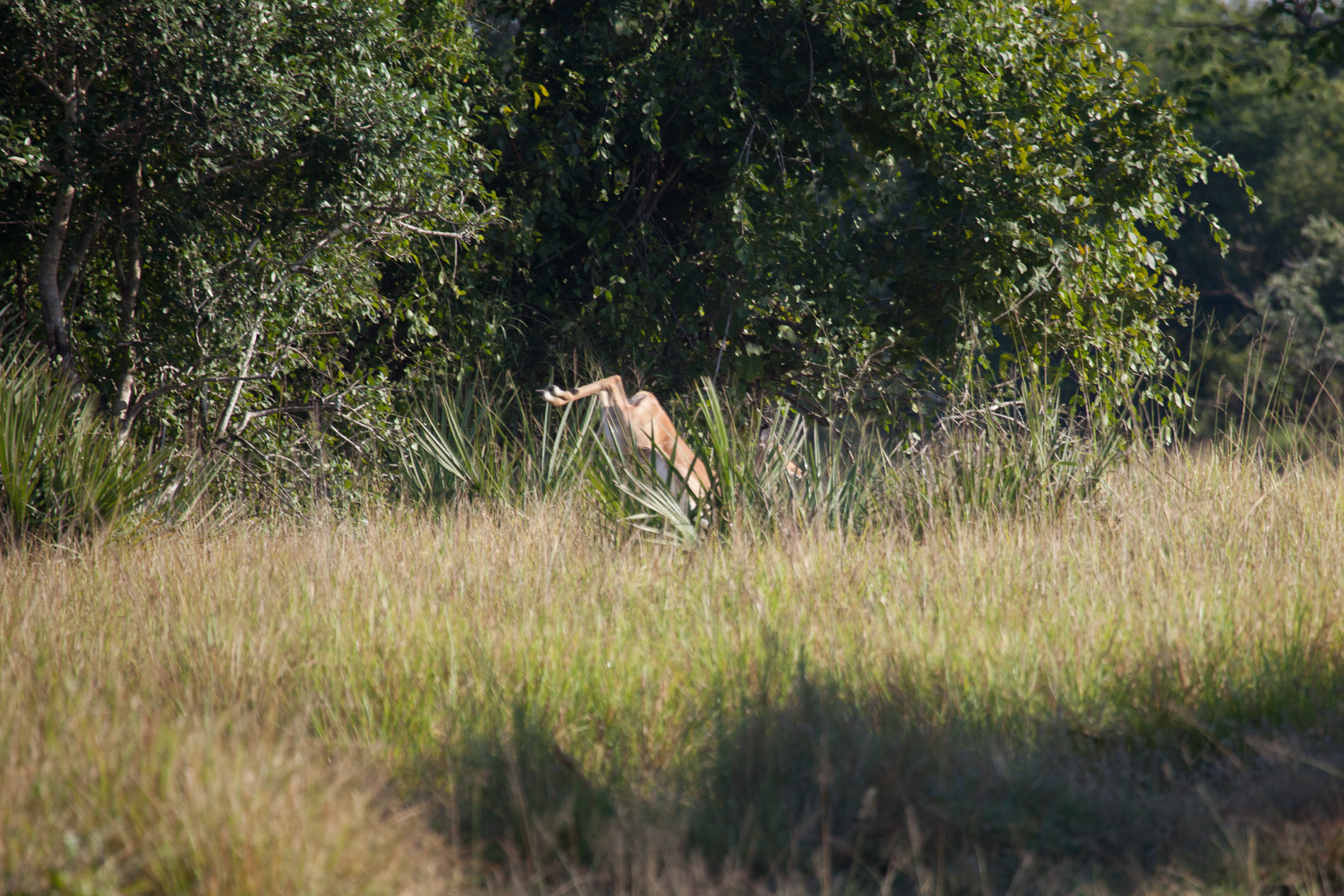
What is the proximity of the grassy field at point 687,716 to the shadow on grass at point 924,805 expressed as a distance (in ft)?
0.04

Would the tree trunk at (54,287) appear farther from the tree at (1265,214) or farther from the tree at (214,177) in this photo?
the tree at (1265,214)

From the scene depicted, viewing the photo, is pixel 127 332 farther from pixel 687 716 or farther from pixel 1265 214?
pixel 1265 214

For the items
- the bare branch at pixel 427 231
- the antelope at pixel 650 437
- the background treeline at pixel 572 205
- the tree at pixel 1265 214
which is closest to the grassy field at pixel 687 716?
the antelope at pixel 650 437

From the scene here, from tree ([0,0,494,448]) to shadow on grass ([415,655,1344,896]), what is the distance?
455 cm

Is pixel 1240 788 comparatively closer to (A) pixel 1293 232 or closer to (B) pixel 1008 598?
(B) pixel 1008 598

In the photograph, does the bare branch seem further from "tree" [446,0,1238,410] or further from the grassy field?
the grassy field

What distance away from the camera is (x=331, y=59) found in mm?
6699

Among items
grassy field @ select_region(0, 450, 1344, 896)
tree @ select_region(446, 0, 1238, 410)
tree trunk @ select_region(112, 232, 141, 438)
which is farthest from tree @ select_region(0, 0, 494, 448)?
grassy field @ select_region(0, 450, 1344, 896)

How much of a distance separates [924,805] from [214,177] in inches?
238

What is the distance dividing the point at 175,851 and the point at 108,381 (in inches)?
230

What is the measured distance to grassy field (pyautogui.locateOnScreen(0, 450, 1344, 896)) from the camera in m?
2.54

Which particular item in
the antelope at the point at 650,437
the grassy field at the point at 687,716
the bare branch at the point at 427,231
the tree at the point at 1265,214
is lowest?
the grassy field at the point at 687,716

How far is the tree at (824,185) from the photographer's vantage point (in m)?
7.98

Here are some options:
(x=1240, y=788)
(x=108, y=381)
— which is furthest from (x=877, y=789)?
(x=108, y=381)
